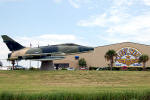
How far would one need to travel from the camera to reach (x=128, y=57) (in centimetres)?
A: 10181

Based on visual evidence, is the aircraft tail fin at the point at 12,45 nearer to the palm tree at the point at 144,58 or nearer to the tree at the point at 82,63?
the tree at the point at 82,63

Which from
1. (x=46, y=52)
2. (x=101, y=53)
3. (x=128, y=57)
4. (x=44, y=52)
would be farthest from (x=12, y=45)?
(x=128, y=57)

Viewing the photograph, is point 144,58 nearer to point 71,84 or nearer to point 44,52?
point 44,52

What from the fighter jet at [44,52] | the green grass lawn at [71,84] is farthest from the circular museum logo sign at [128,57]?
the green grass lawn at [71,84]

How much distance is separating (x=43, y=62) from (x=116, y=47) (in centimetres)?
5735

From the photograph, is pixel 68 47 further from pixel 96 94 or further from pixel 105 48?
pixel 105 48

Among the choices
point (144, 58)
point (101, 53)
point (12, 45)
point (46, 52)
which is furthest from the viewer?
point (101, 53)

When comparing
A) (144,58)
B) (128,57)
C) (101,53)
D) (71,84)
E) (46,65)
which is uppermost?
(101,53)

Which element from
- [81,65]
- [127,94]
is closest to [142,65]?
[81,65]

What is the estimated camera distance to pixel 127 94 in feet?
61.9

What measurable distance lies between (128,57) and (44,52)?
57921mm

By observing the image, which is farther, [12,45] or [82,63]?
[82,63]

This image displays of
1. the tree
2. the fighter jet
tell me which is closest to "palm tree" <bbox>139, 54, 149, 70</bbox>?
the tree

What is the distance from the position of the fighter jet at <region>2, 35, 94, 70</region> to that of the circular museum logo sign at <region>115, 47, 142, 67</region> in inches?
1982
